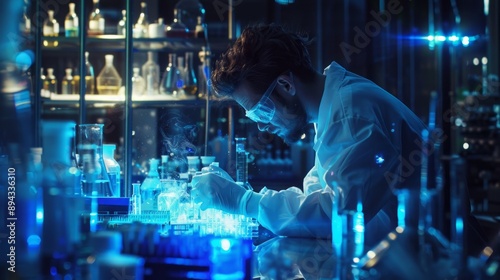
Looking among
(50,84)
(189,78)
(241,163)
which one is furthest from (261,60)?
(50,84)

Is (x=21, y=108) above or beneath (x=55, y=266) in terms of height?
above

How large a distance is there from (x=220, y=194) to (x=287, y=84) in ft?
1.38

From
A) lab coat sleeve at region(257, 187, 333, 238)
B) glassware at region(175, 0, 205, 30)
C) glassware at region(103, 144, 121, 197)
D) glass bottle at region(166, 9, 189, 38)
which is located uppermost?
glassware at region(175, 0, 205, 30)

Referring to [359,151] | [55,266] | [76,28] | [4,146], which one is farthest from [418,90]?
[55,266]

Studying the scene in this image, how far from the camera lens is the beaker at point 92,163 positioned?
2.04 metres

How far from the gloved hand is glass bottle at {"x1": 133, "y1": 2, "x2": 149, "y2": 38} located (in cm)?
239

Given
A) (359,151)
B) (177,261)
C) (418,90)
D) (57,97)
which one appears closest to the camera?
(177,261)

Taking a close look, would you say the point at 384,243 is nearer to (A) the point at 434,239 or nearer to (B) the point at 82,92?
(A) the point at 434,239

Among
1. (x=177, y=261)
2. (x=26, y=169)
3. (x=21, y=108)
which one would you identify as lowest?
(x=177, y=261)

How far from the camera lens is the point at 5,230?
60.7 inches

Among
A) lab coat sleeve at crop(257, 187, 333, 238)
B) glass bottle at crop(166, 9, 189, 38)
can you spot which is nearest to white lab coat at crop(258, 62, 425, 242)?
lab coat sleeve at crop(257, 187, 333, 238)

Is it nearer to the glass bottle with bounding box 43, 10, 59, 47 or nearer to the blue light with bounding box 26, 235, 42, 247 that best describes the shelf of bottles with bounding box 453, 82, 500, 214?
the glass bottle with bounding box 43, 10, 59, 47

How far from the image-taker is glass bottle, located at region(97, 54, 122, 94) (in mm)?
4434

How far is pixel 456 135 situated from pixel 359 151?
454cm
